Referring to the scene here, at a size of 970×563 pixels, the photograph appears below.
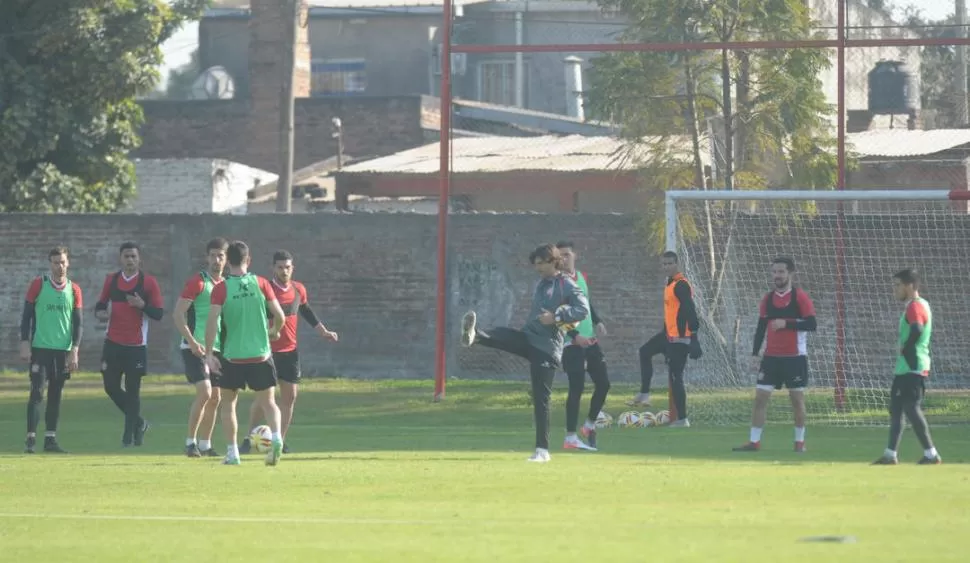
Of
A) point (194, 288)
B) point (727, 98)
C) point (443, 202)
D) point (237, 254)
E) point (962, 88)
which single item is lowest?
point (194, 288)

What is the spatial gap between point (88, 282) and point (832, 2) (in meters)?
12.4

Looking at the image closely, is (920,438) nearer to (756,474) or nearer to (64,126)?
(756,474)

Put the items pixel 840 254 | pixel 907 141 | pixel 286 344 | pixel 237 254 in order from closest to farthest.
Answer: pixel 237 254 → pixel 286 344 → pixel 840 254 → pixel 907 141

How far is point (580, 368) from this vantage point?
15102 mm

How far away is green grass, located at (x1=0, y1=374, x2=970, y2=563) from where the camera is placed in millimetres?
8766

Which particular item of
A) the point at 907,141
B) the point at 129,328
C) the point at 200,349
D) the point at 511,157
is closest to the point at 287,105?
the point at 511,157

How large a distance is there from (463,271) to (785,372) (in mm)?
9729

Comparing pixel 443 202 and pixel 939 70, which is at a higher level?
pixel 939 70

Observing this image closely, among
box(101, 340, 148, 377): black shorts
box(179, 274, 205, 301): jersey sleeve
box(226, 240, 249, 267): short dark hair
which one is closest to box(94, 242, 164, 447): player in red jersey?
box(101, 340, 148, 377): black shorts

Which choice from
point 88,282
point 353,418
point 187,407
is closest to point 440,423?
point 353,418

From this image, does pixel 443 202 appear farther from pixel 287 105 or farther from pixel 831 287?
pixel 287 105

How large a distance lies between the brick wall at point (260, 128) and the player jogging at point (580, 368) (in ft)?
94.1

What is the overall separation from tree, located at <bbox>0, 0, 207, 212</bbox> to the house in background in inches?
384

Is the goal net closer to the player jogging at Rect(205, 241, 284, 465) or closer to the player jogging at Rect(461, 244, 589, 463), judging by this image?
the player jogging at Rect(461, 244, 589, 463)
